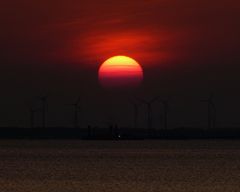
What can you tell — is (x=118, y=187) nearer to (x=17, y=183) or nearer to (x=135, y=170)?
(x=17, y=183)

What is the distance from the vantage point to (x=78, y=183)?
284ft

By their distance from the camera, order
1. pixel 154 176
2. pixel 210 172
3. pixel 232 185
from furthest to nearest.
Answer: pixel 210 172 → pixel 154 176 → pixel 232 185

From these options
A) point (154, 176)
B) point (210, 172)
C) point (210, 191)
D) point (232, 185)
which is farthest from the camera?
point (210, 172)

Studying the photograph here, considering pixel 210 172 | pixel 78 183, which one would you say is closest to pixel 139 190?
pixel 78 183

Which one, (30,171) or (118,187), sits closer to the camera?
(118,187)

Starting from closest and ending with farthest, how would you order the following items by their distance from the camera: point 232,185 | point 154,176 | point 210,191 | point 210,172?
point 210,191 → point 232,185 → point 154,176 → point 210,172

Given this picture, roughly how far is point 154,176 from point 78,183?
14335 millimetres

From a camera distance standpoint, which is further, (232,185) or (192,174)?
(192,174)

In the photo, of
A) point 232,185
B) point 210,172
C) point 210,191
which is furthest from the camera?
point 210,172

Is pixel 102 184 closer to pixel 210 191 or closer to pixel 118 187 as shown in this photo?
pixel 118 187

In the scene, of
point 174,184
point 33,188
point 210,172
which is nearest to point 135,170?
point 210,172

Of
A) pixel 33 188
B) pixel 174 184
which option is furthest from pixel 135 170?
pixel 33 188

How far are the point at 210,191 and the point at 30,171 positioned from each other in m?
38.3

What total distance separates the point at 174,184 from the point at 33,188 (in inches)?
569
